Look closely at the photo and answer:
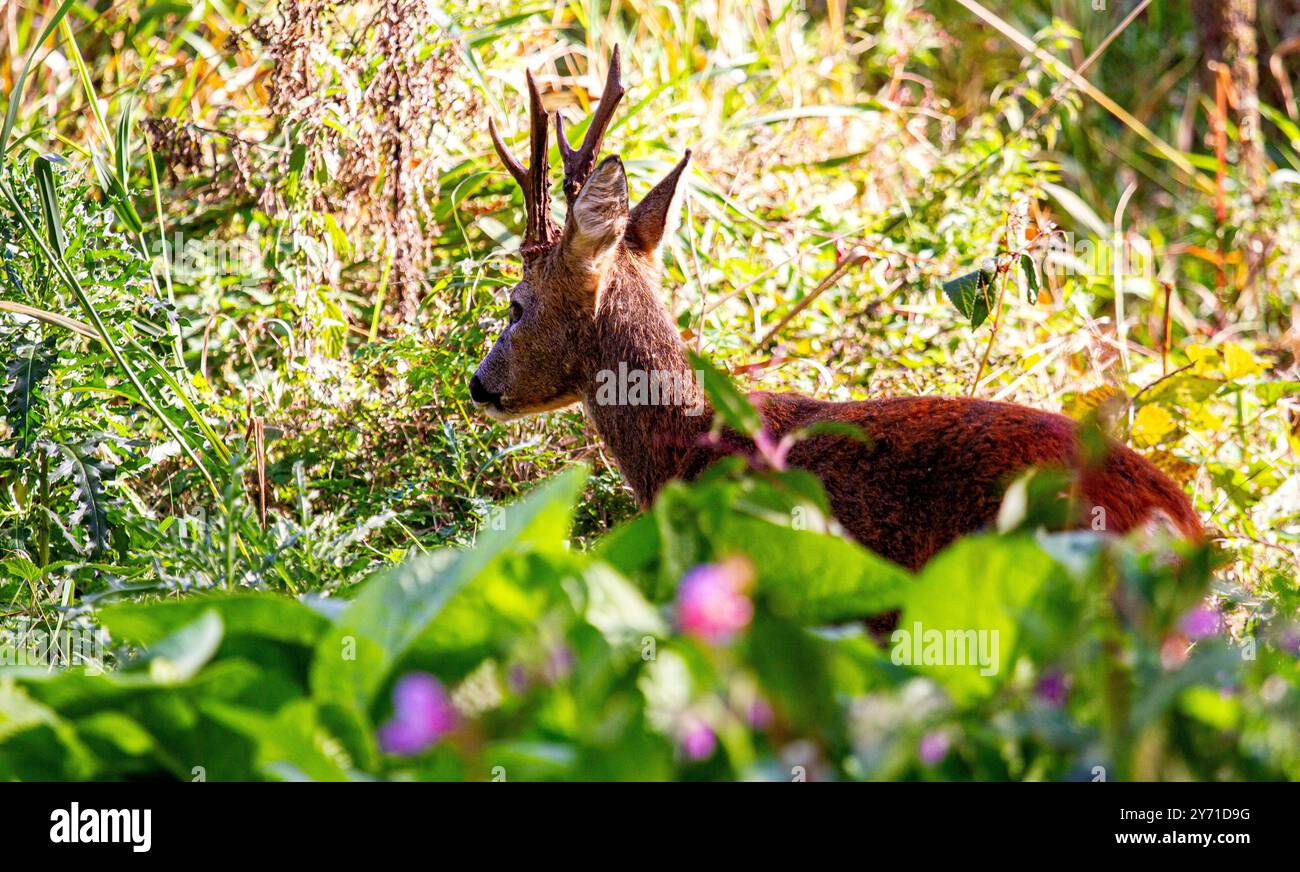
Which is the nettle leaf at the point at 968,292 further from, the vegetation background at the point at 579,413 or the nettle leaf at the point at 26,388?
the nettle leaf at the point at 26,388

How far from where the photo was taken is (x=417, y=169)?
17.4 ft

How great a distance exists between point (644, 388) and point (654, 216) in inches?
20.8

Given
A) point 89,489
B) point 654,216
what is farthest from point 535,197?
point 89,489

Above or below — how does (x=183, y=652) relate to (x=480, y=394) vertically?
above

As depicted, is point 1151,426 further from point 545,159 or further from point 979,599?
point 979,599

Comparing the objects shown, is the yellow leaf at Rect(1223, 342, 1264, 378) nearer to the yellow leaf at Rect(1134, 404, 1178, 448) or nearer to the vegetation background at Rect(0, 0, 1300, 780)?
the vegetation background at Rect(0, 0, 1300, 780)

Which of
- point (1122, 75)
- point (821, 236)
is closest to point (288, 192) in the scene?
point (821, 236)

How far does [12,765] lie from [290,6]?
12.6 feet

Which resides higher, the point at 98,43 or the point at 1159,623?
the point at 98,43

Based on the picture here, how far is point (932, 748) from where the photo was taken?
4.67 ft

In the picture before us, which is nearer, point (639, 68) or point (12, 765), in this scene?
point (12, 765)

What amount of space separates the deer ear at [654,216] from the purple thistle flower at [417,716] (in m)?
2.74
